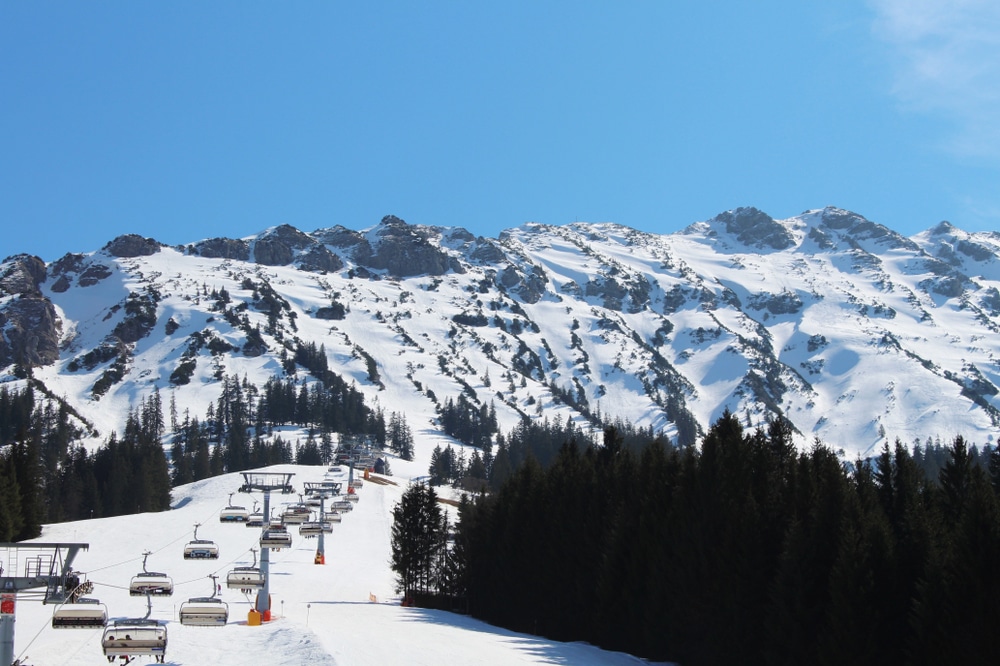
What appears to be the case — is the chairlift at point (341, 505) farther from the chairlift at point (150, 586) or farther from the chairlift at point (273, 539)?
the chairlift at point (150, 586)

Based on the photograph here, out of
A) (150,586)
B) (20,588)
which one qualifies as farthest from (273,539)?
(20,588)

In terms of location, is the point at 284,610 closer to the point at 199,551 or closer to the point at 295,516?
the point at 199,551

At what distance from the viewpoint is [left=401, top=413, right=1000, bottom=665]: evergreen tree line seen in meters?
35.2

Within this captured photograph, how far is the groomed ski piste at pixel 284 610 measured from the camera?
42344 mm

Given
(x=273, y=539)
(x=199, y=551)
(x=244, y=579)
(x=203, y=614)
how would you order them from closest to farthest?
(x=203, y=614)
(x=244, y=579)
(x=273, y=539)
(x=199, y=551)

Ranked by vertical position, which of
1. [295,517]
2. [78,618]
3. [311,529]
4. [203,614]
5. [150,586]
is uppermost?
[295,517]

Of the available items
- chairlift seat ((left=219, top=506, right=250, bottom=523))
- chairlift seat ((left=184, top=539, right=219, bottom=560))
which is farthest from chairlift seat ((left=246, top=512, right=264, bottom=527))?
chairlift seat ((left=184, top=539, right=219, bottom=560))

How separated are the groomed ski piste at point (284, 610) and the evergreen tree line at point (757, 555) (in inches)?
166

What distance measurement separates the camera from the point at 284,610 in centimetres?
6412

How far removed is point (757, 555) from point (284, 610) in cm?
3329

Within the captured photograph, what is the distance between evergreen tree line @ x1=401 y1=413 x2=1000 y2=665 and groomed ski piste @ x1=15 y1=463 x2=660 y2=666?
4.22m

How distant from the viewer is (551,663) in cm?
4497

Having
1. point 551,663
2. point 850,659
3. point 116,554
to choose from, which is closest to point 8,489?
point 116,554

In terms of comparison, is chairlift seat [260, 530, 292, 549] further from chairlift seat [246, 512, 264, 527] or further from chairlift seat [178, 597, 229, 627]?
chairlift seat [178, 597, 229, 627]
